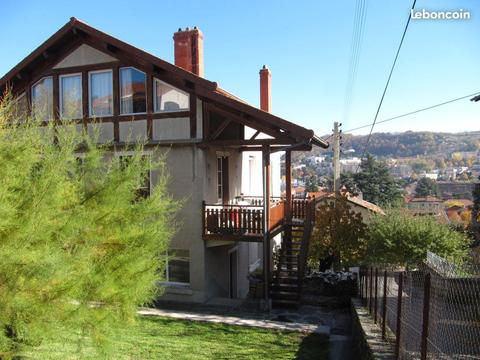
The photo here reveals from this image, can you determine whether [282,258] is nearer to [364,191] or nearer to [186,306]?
[186,306]

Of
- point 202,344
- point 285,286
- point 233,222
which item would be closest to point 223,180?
point 233,222

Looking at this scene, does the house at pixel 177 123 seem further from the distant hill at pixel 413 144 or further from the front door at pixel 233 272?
Result: the distant hill at pixel 413 144

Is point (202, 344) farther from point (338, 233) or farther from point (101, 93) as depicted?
point (338, 233)

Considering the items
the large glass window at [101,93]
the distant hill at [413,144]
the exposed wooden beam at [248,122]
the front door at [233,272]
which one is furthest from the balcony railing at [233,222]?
the distant hill at [413,144]

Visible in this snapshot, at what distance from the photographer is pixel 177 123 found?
12.8 metres

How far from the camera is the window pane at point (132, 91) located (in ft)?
43.1

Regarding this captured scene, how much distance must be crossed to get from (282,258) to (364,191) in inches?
2356

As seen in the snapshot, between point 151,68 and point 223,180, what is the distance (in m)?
4.61

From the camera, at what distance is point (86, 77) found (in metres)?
13.6

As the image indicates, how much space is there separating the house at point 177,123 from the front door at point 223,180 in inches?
25.7

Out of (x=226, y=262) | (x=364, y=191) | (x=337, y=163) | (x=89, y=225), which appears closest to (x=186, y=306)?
(x=226, y=262)

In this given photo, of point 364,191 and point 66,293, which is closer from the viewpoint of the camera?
point 66,293

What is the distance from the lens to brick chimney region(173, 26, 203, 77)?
15531mm

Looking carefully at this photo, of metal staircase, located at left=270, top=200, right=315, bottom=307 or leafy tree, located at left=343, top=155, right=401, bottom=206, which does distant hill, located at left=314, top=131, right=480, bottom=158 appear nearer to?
leafy tree, located at left=343, top=155, right=401, bottom=206
